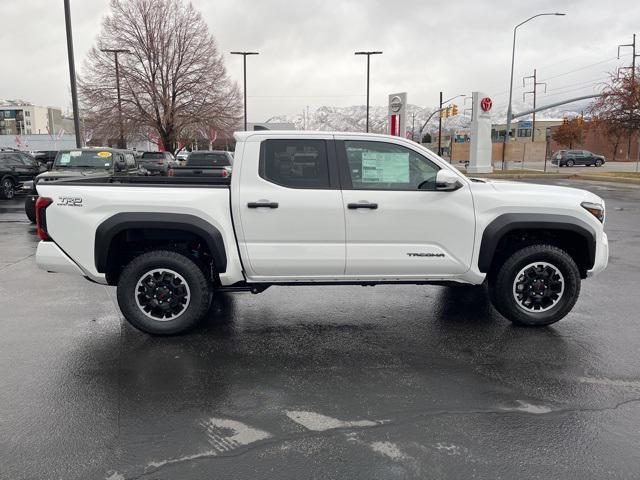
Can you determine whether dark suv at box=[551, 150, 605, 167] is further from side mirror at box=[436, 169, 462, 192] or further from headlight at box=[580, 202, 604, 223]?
side mirror at box=[436, 169, 462, 192]

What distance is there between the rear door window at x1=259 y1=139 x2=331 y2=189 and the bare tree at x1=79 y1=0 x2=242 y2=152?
37.5 m

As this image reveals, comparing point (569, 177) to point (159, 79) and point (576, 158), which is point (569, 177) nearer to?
point (576, 158)

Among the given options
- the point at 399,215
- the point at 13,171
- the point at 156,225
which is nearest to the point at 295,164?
the point at 399,215

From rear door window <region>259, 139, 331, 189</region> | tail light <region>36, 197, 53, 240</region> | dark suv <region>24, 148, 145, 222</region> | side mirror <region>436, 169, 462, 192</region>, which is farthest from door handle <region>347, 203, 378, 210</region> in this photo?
dark suv <region>24, 148, 145, 222</region>

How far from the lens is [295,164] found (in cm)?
476

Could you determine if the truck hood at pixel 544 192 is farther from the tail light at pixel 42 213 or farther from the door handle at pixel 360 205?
the tail light at pixel 42 213

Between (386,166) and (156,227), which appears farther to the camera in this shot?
(386,166)

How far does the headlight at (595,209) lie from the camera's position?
4.95 meters

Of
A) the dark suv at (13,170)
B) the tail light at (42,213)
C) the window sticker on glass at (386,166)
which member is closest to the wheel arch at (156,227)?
the tail light at (42,213)

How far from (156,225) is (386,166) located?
213 cm

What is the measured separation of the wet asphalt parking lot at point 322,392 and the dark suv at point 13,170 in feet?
44.7

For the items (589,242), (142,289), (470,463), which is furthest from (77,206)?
(589,242)

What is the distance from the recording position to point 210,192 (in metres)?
4.65

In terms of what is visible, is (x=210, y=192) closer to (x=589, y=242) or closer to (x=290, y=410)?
(x=290, y=410)
